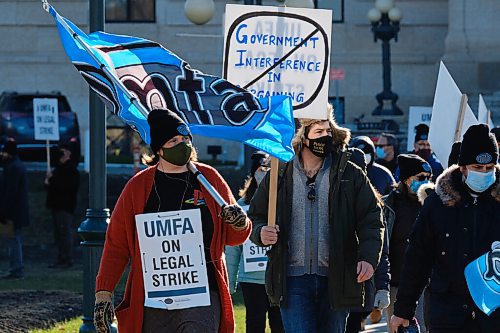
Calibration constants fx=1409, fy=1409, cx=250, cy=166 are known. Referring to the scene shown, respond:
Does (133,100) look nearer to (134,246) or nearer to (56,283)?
(134,246)

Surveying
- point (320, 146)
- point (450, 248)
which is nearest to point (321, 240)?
point (320, 146)

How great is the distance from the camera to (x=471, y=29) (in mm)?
34312

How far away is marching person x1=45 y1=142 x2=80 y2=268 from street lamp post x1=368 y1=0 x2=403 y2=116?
1364 cm

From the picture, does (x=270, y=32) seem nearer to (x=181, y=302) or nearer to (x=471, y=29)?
(x=181, y=302)

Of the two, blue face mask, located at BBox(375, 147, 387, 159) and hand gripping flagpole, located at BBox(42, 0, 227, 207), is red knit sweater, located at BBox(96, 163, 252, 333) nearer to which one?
hand gripping flagpole, located at BBox(42, 0, 227, 207)

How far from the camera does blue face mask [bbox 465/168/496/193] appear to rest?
24.1 ft

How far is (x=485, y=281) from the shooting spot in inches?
285

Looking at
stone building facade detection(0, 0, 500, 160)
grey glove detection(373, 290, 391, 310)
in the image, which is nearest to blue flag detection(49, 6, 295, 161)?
grey glove detection(373, 290, 391, 310)

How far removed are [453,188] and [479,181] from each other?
0.15 metres

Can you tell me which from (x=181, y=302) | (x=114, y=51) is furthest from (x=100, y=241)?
(x=181, y=302)

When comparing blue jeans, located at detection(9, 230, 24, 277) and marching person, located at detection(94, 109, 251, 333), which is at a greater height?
marching person, located at detection(94, 109, 251, 333)

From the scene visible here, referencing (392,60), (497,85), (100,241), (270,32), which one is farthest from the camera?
(392,60)

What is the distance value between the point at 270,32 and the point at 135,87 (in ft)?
3.84

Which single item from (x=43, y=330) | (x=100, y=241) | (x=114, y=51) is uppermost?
(x=114, y=51)
